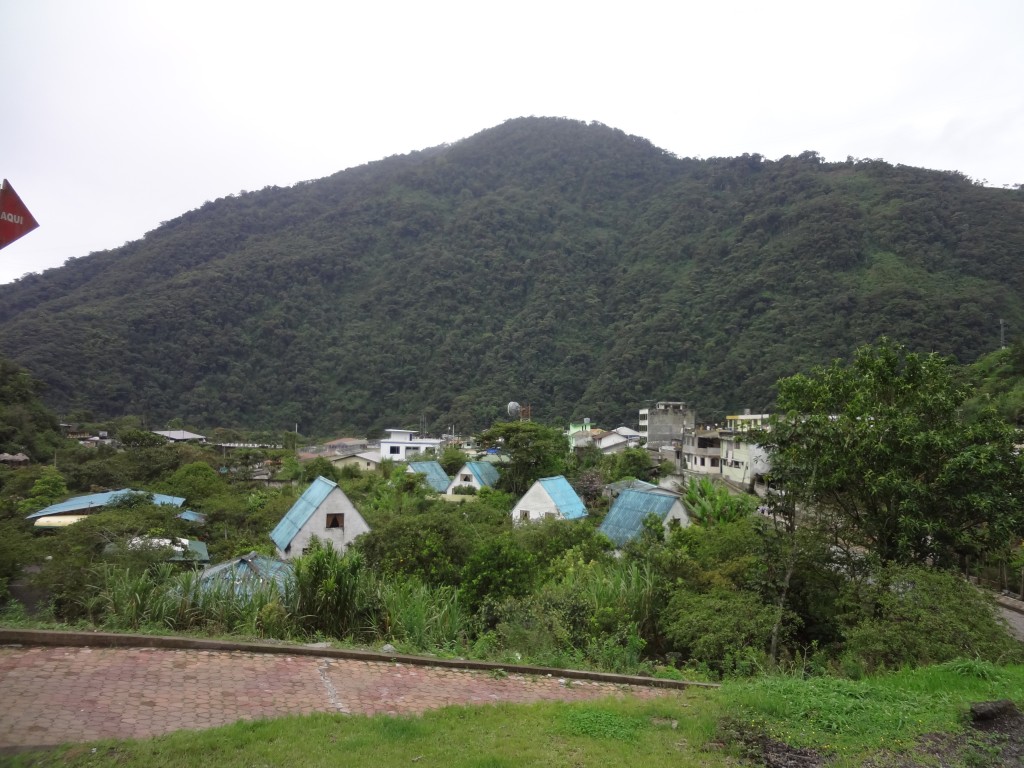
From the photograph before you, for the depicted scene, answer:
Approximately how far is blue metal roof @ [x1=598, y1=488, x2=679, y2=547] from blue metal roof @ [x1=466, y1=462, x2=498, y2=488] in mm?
12820

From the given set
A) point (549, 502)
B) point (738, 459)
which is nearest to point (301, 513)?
point (549, 502)

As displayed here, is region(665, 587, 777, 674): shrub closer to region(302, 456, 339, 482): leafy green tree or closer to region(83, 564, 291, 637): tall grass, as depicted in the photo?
region(83, 564, 291, 637): tall grass

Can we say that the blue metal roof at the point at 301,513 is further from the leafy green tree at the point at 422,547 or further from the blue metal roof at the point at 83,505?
the leafy green tree at the point at 422,547

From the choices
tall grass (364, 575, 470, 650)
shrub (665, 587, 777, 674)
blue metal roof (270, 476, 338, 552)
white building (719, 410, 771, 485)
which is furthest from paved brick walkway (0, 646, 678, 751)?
white building (719, 410, 771, 485)

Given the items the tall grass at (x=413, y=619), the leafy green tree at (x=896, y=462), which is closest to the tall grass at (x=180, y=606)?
the tall grass at (x=413, y=619)

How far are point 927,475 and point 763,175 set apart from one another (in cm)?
10866

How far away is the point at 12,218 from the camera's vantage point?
15.9 ft

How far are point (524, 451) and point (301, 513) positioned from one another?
56.4ft

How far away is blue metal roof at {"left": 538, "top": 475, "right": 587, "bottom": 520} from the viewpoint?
2945 cm

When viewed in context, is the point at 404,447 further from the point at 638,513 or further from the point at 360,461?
the point at 638,513

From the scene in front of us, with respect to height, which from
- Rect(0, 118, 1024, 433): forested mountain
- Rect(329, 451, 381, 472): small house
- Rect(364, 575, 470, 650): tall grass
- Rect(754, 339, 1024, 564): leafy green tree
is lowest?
Rect(329, 451, 381, 472): small house

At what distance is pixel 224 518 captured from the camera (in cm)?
2883

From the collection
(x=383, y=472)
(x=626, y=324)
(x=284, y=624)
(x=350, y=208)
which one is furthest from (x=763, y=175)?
(x=284, y=624)

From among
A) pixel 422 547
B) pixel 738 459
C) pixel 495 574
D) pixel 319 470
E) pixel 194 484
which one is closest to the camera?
pixel 495 574
